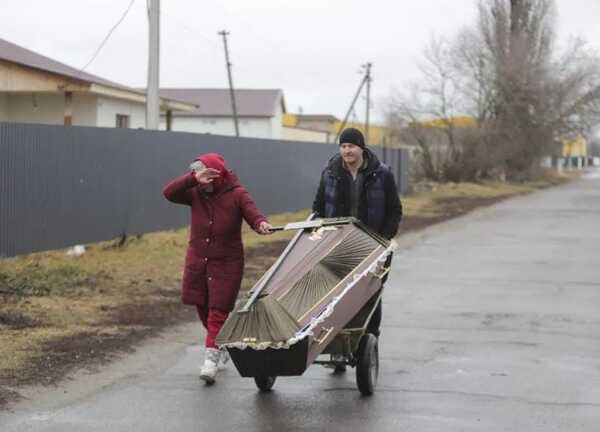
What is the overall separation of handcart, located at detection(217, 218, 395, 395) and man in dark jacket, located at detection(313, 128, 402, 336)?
0.94 feet

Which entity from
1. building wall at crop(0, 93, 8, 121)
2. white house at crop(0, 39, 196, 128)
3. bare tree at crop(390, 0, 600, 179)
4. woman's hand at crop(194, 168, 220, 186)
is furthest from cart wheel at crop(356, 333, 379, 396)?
bare tree at crop(390, 0, 600, 179)

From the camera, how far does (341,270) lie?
6809 millimetres

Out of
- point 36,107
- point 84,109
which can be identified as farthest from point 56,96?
point 84,109

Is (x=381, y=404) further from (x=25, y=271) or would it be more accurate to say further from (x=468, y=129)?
(x=468, y=129)

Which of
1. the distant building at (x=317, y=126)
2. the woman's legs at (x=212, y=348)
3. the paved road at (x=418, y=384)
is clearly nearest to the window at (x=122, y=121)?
the paved road at (x=418, y=384)

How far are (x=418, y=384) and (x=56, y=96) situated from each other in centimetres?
1837

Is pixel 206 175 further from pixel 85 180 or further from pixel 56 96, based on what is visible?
pixel 56 96

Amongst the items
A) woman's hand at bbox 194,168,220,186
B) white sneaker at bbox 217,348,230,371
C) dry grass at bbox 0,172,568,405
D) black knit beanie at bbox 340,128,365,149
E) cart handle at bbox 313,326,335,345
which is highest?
black knit beanie at bbox 340,128,365,149

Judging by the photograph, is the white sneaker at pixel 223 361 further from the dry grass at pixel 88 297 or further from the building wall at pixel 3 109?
the building wall at pixel 3 109

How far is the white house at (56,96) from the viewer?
2155 centimetres

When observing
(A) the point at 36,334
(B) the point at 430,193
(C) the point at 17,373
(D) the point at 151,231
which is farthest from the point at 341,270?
(B) the point at 430,193

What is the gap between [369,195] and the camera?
25.0 feet

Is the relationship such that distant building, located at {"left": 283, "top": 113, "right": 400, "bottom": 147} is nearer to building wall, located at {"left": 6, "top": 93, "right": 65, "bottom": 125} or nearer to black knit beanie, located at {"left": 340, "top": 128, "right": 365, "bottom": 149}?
building wall, located at {"left": 6, "top": 93, "right": 65, "bottom": 125}

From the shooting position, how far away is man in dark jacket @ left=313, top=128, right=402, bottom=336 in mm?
7598
